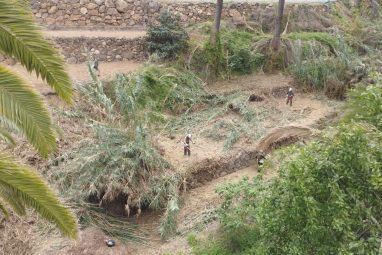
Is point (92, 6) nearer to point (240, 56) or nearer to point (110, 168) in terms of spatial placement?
point (240, 56)

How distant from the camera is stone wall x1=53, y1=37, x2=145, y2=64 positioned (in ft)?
44.3

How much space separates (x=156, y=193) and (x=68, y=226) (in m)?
4.12

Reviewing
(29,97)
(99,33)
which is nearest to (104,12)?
(99,33)

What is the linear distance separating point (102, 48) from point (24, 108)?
9.94 metres

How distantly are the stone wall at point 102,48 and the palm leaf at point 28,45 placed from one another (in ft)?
30.8

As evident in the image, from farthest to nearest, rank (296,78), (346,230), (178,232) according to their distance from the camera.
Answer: (296,78) → (178,232) → (346,230)

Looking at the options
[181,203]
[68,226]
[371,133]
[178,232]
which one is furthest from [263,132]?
[68,226]

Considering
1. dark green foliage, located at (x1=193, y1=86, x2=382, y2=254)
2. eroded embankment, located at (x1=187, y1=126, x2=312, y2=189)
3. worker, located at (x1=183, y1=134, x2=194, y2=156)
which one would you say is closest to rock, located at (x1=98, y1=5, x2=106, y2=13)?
worker, located at (x1=183, y1=134, x2=194, y2=156)

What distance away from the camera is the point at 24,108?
414 cm

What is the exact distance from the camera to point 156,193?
8.64m

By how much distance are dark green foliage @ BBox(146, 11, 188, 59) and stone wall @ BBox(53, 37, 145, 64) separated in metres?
0.54

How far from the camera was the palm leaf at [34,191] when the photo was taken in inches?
169

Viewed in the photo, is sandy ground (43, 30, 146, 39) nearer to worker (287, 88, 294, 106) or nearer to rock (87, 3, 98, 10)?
rock (87, 3, 98, 10)

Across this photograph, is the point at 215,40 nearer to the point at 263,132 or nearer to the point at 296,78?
the point at 296,78
